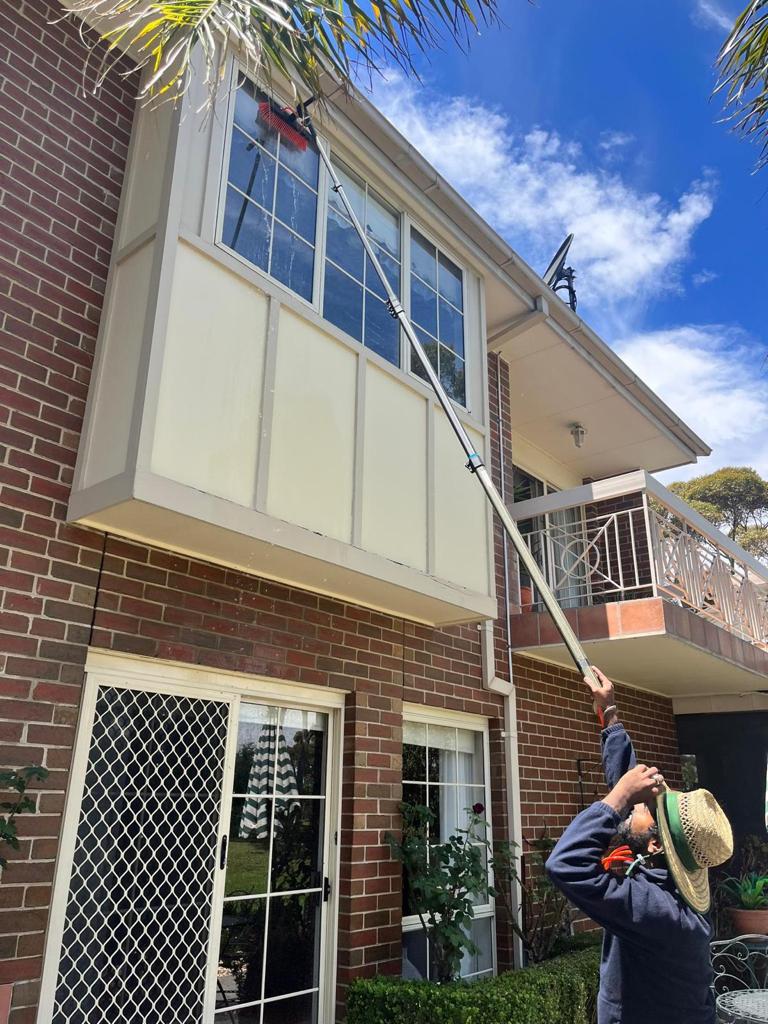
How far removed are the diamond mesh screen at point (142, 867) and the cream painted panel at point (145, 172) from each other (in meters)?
2.53

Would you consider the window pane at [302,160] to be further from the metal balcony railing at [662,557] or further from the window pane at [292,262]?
the metal balcony railing at [662,557]

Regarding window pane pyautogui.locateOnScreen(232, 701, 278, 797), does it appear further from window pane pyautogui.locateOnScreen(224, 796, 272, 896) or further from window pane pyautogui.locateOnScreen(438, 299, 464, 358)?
window pane pyautogui.locateOnScreen(438, 299, 464, 358)

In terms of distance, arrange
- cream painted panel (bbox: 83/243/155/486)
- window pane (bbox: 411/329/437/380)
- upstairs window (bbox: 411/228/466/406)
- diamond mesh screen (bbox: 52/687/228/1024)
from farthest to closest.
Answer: upstairs window (bbox: 411/228/466/406) → window pane (bbox: 411/329/437/380) → cream painted panel (bbox: 83/243/155/486) → diamond mesh screen (bbox: 52/687/228/1024)

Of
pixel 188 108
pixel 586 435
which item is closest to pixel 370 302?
pixel 188 108

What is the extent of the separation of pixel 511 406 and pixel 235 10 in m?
6.15

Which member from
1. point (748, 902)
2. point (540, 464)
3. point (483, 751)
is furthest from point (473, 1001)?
point (540, 464)

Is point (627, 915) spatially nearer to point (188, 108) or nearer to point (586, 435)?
point (188, 108)

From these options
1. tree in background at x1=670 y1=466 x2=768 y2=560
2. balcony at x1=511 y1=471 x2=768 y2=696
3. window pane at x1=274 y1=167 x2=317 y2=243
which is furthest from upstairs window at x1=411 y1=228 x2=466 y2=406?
tree in background at x1=670 y1=466 x2=768 y2=560

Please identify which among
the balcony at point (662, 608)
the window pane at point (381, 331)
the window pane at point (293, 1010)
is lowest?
the window pane at point (293, 1010)

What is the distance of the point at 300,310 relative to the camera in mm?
4551

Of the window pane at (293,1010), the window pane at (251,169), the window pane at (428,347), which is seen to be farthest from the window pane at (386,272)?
the window pane at (293,1010)

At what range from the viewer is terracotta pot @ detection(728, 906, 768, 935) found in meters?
7.66

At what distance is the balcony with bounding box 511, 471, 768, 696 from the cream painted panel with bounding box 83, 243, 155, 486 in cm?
414

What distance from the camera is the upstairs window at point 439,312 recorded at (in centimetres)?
596
